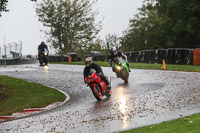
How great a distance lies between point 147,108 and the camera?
1318 centimetres

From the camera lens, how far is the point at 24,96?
20.4 metres

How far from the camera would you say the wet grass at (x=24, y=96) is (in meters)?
18.0

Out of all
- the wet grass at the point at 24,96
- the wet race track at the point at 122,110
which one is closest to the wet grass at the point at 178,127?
the wet race track at the point at 122,110

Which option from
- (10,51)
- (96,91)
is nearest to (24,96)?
(96,91)

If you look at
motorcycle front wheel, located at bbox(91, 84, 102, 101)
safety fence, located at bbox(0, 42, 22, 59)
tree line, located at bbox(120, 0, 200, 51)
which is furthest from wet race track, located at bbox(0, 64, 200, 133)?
tree line, located at bbox(120, 0, 200, 51)

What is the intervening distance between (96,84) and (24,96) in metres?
5.50

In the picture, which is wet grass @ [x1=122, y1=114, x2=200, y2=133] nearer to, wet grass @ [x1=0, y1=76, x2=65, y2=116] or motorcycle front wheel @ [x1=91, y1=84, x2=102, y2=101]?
motorcycle front wheel @ [x1=91, y1=84, x2=102, y2=101]

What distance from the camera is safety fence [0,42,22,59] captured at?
44.8 meters

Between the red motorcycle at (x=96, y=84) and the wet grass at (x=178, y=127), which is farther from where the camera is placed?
the red motorcycle at (x=96, y=84)

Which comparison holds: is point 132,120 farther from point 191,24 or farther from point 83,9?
point 83,9

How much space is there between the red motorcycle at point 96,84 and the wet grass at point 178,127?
5.90 meters

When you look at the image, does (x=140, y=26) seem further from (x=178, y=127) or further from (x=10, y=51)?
(x=178, y=127)

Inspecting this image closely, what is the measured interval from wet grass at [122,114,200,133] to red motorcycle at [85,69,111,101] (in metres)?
5.90

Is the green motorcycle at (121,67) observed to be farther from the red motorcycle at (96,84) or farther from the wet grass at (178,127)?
the wet grass at (178,127)
